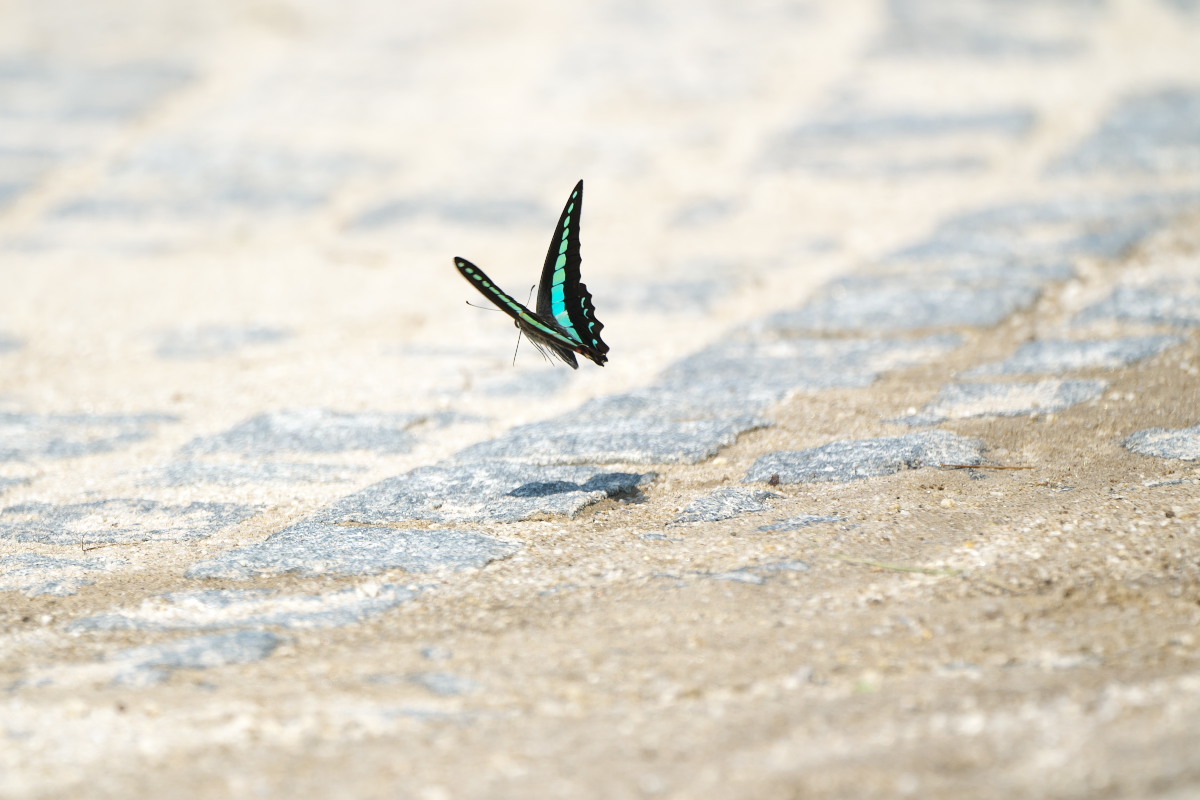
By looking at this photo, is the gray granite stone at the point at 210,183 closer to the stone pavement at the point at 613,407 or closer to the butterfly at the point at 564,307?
the stone pavement at the point at 613,407

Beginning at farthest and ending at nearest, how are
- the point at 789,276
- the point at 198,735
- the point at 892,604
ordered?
the point at 789,276, the point at 892,604, the point at 198,735

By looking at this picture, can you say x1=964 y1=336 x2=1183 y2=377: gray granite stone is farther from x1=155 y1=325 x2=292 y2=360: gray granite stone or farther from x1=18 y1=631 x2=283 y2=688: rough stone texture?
x1=155 y1=325 x2=292 y2=360: gray granite stone

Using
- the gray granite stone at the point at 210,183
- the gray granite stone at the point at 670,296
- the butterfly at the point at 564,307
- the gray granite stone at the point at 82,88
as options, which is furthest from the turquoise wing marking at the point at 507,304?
the gray granite stone at the point at 82,88

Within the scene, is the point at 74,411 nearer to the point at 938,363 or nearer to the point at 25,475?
the point at 25,475

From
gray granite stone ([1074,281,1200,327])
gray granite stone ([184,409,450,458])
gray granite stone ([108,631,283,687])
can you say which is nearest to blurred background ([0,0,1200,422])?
gray granite stone ([184,409,450,458])

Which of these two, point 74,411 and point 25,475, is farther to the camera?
point 74,411

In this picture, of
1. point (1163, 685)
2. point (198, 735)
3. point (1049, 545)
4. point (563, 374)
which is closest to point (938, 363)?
point (563, 374)
